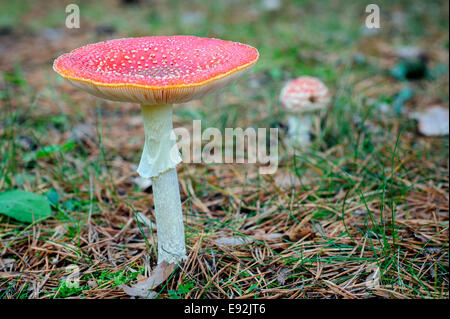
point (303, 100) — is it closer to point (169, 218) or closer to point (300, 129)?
point (300, 129)

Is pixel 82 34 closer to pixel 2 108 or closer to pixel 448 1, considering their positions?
pixel 2 108

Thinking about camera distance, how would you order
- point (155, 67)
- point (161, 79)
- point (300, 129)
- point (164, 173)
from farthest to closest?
point (300, 129) → point (164, 173) → point (155, 67) → point (161, 79)

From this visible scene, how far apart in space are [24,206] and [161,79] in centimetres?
151

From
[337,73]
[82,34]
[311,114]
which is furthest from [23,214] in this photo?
[82,34]

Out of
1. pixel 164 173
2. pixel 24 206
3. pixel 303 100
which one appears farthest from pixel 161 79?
pixel 303 100

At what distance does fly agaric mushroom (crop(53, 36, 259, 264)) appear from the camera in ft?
5.01

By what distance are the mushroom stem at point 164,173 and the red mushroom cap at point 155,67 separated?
149 millimetres

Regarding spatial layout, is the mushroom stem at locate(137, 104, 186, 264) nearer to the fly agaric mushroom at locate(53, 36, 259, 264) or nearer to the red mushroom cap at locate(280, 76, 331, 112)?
the fly agaric mushroom at locate(53, 36, 259, 264)

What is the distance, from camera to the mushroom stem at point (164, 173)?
182cm

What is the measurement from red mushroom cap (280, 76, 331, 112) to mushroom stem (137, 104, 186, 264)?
5.71 ft

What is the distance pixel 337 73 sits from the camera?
470cm

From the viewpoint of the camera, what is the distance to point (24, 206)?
2391 mm

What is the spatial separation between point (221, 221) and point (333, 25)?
16.6ft

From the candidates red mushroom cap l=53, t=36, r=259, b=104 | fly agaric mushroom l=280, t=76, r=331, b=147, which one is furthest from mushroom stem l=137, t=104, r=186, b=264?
fly agaric mushroom l=280, t=76, r=331, b=147
